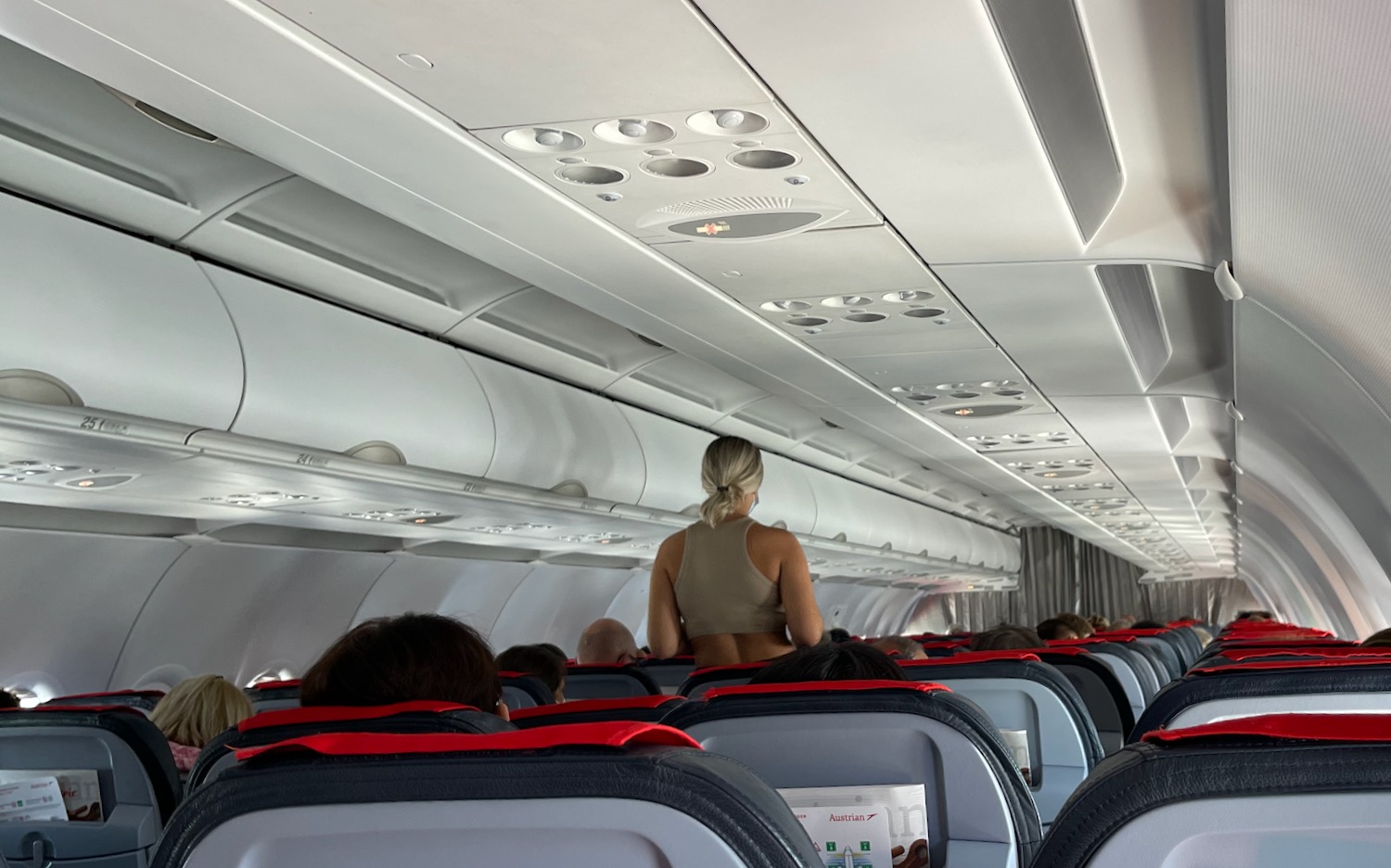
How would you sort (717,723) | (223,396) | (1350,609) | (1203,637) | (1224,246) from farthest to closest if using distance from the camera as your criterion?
(1203,637) < (1350,609) < (223,396) < (1224,246) < (717,723)

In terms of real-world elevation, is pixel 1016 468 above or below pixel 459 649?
above

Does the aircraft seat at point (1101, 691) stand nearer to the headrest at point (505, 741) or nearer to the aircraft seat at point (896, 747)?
the aircraft seat at point (896, 747)

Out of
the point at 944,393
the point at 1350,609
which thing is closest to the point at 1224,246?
the point at 944,393

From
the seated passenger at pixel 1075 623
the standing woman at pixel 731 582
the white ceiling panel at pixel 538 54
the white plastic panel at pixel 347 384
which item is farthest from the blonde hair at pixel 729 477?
the seated passenger at pixel 1075 623

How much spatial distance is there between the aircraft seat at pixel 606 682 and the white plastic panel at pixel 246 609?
4602 mm

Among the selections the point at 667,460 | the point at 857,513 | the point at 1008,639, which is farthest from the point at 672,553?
the point at 857,513

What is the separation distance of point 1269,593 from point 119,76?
34502mm

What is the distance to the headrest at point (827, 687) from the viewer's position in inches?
91.1

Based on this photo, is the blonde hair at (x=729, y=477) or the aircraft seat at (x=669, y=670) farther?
the aircraft seat at (x=669, y=670)

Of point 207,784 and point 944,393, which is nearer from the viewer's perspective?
point 207,784

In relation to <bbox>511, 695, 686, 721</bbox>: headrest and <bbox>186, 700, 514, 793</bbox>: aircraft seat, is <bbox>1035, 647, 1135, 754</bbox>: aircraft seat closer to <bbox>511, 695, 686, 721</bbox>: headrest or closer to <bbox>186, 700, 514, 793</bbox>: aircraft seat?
<bbox>511, 695, 686, 721</bbox>: headrest

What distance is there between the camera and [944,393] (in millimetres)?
9375

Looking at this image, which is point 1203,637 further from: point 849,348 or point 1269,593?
point 1269,593

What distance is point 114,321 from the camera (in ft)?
17.2
